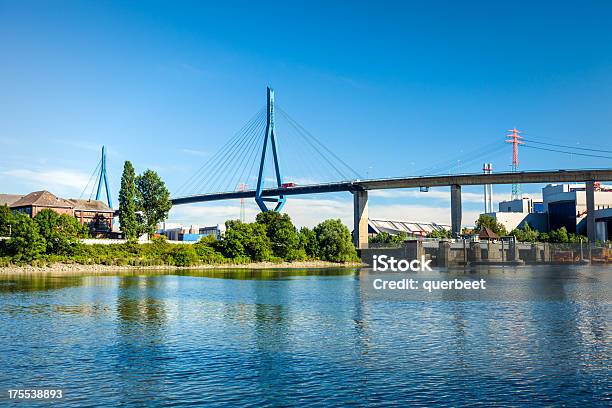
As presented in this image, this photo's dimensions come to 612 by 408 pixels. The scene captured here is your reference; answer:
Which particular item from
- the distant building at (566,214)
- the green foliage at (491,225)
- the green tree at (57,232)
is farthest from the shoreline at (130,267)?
the distant building at (566,214)

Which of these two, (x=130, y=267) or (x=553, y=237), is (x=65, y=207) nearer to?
(x=130, y=267)

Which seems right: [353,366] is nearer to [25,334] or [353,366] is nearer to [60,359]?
[60,359]

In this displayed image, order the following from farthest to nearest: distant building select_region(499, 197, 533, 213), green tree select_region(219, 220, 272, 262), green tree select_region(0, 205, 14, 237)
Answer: distant building select_region(499, 197, 533, 213), green tree select_region(219, 220, 272, 262), green tree select_region(0, 205, 14, 237)

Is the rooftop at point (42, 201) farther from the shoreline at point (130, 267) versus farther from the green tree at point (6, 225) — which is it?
the shoreline at point (130, 267)

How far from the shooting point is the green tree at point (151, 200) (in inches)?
3580

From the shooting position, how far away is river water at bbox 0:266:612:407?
1625cm

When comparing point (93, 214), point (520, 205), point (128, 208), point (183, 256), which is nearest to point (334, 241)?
point (183, 256)

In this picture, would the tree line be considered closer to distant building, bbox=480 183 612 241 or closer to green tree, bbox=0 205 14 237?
green tree, bbox=0 205 14 237

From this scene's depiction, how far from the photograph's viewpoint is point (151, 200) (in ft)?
299

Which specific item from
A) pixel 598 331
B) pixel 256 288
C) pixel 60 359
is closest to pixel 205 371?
pixel 60 359

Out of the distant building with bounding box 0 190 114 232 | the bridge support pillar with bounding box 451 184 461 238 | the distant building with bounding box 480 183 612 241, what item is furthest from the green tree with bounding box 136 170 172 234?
the distant building with bounding box 480 183 612 241

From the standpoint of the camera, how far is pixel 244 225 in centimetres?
9775

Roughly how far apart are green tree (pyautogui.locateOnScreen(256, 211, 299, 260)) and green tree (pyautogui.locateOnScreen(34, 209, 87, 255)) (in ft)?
108

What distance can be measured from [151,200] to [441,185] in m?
53.0
